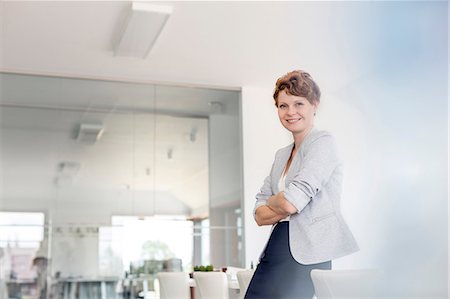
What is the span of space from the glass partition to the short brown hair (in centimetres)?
468

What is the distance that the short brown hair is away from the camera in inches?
38.1

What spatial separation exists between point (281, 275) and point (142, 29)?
12.2 ft

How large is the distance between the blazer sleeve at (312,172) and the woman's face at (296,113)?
0.03 metres

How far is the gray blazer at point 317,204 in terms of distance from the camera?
903mm

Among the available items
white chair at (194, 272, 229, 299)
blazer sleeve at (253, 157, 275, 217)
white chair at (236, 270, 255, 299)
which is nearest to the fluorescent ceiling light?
white chair at (194, 272, 229, 299)

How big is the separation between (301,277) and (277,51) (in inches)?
164

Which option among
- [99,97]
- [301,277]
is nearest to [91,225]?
[99,97]

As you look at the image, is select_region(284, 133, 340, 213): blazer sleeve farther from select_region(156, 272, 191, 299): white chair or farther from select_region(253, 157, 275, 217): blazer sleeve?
select_region(156, 272, 191, 299): white chair

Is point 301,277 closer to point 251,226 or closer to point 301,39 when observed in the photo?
point 301,39

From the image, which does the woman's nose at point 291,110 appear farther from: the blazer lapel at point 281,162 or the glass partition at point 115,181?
the glass partition at point 115,181

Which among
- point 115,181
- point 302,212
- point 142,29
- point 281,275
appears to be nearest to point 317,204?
point 302,212

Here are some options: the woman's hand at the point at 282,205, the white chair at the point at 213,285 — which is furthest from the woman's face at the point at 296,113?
the white chair at the point at 213,285

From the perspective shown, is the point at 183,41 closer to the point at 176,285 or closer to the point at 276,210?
the point at 176,285

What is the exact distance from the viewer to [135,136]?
581 cm
